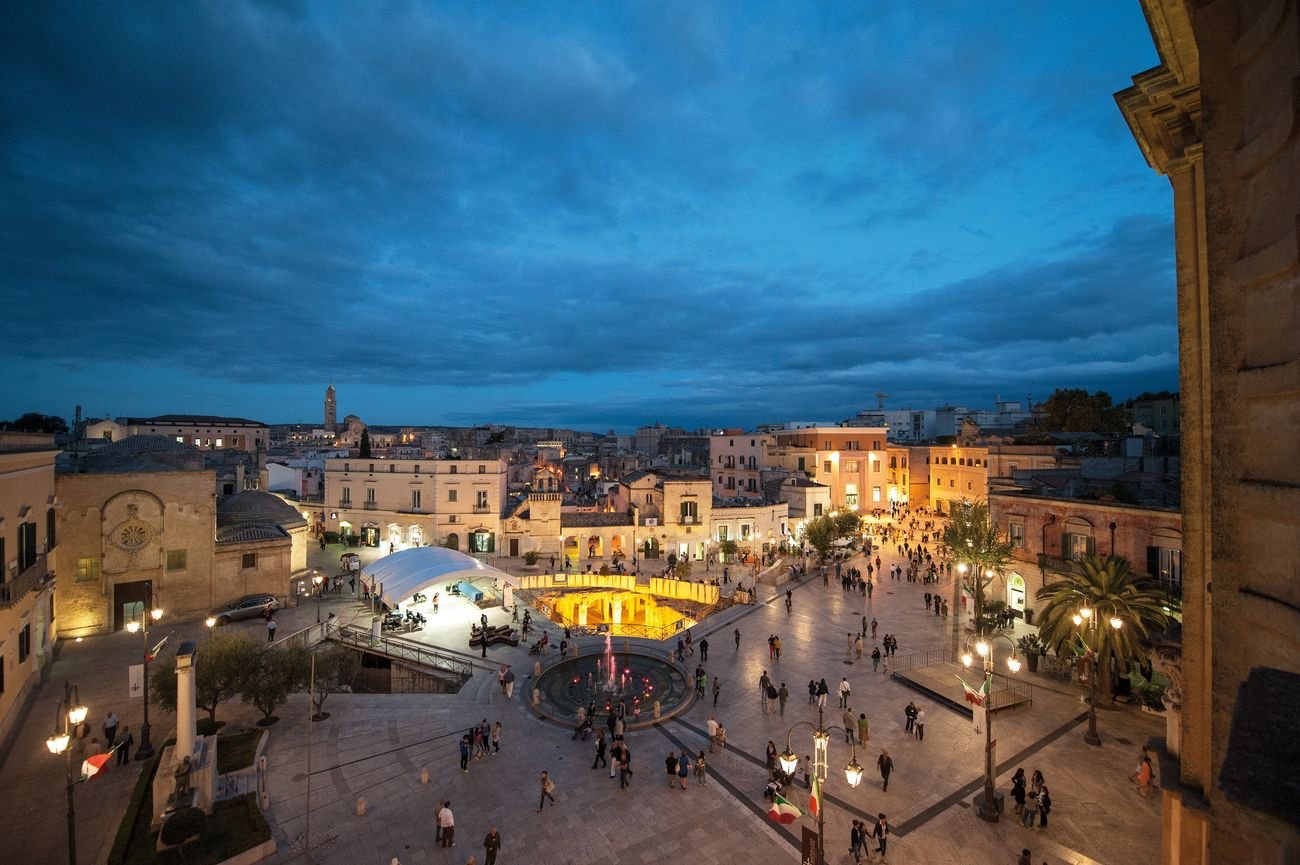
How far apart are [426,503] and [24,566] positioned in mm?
25555

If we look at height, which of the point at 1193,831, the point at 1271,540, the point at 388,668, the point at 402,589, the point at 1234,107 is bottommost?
the point at 388,668

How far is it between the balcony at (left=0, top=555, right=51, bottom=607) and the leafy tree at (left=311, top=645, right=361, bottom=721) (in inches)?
344

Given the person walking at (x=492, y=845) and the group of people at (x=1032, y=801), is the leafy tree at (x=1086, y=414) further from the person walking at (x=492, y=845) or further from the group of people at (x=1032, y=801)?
the person walking at (x=492, y=845)

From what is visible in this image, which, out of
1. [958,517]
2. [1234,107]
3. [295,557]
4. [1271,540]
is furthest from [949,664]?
[295,557]

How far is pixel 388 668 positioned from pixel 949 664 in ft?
81.3

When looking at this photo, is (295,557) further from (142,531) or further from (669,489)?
(669,489)

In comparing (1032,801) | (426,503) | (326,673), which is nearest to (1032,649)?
(1032,801)

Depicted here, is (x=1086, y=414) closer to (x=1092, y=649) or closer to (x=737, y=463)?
(x=737, y=463)

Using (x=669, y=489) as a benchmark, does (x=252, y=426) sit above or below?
above

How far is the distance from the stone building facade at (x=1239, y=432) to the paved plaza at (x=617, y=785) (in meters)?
8.03

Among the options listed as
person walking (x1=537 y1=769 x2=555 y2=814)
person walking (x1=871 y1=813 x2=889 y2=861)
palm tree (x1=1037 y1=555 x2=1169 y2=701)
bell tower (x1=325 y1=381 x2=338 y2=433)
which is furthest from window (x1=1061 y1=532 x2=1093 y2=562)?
bell tower (x1=325 y1=381 x2=338 y2=433)

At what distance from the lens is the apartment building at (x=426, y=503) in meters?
43.8

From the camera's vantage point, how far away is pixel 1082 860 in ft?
41.1

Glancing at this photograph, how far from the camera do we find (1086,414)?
205ft
